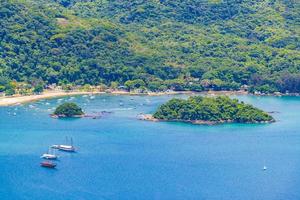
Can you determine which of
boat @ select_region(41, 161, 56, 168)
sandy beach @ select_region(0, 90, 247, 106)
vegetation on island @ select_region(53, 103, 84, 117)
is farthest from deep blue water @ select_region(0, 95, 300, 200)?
sandy beach @ select_region(0, 90, 247, 106)

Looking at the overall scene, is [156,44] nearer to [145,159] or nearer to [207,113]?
[207,113]

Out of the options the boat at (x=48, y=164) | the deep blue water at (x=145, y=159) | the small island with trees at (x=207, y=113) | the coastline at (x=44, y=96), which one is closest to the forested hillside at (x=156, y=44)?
the coastline at (x=44, y=96)

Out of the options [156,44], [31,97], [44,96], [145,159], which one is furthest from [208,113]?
[156,44]

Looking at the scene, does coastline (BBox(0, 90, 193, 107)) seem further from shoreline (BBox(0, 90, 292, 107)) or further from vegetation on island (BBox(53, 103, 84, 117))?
vegetation on island (BBox(53, 103, 84, 117))

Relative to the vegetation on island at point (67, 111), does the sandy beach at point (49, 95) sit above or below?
above

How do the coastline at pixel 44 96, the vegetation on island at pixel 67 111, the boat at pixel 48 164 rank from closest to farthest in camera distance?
the boat at pixel 48 164 < the vegetation on island at pixel 67 111 < the coastline at pixel 44 96

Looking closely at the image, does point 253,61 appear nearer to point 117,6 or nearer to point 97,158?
point 117,6

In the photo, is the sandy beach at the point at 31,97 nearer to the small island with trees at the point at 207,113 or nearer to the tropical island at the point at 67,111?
the tropical island at the point at 67,111
